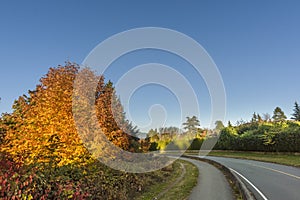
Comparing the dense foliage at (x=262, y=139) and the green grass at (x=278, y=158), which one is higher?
the dense foliage at (x=262, y=139)

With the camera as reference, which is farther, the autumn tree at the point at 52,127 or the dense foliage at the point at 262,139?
the dense foliage at the point at 262,139

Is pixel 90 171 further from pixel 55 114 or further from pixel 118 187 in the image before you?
pixel 55 114

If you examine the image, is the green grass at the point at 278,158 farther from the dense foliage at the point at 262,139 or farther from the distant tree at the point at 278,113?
the distant tree at the point at 278,113

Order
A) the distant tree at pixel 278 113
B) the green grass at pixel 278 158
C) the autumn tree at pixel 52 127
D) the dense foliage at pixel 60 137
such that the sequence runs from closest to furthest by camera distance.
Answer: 1. the dense foliage at pixel 60 137
2. the autumn tree at pixel 52 127
3. the green grass at pixel 278 158
4. the distant tree at pixel 278 113

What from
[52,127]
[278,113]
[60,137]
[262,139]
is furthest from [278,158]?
[278,113]

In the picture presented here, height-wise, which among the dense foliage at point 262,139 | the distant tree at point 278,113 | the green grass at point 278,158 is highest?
the distant tree at point 278,113

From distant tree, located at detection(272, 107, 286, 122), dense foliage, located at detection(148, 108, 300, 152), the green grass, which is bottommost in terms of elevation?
the green grass

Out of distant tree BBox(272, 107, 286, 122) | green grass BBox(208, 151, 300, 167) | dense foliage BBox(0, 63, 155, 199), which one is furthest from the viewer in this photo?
distant tree BBox(272, 107, 286, 122)

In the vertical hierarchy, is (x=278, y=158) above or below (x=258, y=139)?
below

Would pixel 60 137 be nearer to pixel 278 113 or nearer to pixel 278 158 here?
pixel 278 158

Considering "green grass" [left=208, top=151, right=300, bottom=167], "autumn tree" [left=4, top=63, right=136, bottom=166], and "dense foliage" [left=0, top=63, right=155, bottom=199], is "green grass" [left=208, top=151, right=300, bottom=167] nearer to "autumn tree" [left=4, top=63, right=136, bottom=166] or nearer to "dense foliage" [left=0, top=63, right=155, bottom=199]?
"dense foliage" [left=0, top=63, right=155, bottom=199]

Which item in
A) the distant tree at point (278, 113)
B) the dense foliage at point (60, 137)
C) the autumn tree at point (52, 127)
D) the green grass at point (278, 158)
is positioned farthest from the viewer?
the distant tree at point (278, 113)

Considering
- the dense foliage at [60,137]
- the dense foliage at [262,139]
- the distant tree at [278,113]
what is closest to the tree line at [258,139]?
the dense foliage at [262,139]

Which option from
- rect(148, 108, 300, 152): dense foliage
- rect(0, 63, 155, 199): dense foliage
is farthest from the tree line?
rect(0, 63, 155, 199): dense foliage
